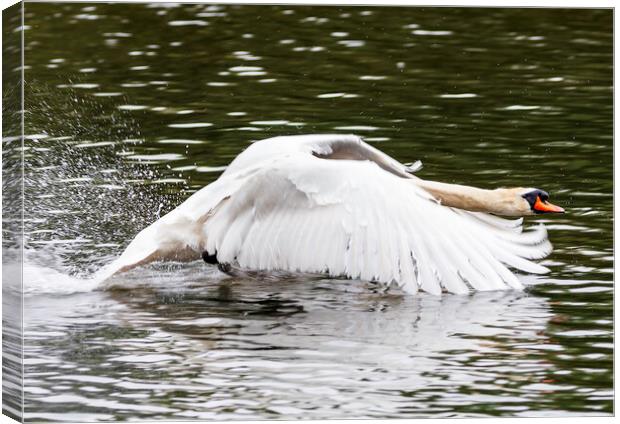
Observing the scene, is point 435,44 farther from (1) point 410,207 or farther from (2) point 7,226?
(2) point 7,226

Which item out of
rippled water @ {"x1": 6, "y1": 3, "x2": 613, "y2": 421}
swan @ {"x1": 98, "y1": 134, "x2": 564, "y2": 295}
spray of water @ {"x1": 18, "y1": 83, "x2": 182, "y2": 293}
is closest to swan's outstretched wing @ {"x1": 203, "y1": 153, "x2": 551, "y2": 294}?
swan @ {"x1": 98, "y1": 134, "x2": 564, "y2": 295}

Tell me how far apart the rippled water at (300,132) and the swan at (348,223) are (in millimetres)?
117

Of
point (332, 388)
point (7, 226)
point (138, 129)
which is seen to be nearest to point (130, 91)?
point (138, 129)

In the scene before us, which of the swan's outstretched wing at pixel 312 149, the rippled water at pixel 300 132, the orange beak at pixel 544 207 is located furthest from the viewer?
the orange beak at pixel 544 207

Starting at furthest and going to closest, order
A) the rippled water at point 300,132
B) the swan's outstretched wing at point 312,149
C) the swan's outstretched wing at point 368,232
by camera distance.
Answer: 1. the swan's outstretched wing at point 312,149
2. the swan's outstretched wing at point 368,232
3. the rippled water at point 300,132

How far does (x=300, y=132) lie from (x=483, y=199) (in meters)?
1.12

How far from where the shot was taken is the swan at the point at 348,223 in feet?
40.9

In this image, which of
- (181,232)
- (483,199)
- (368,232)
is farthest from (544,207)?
(181,232)

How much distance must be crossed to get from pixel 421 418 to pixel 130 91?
97.7 inches

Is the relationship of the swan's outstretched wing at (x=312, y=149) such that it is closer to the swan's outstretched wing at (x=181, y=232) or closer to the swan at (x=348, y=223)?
the swan at (x=348, y=223)

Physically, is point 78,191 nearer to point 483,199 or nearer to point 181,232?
point 181,232

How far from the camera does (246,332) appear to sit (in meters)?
12.6

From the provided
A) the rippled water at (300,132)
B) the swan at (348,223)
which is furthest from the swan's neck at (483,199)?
the rippled water at (300,132)

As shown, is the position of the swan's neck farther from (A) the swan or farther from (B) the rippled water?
(B) the rippled water
